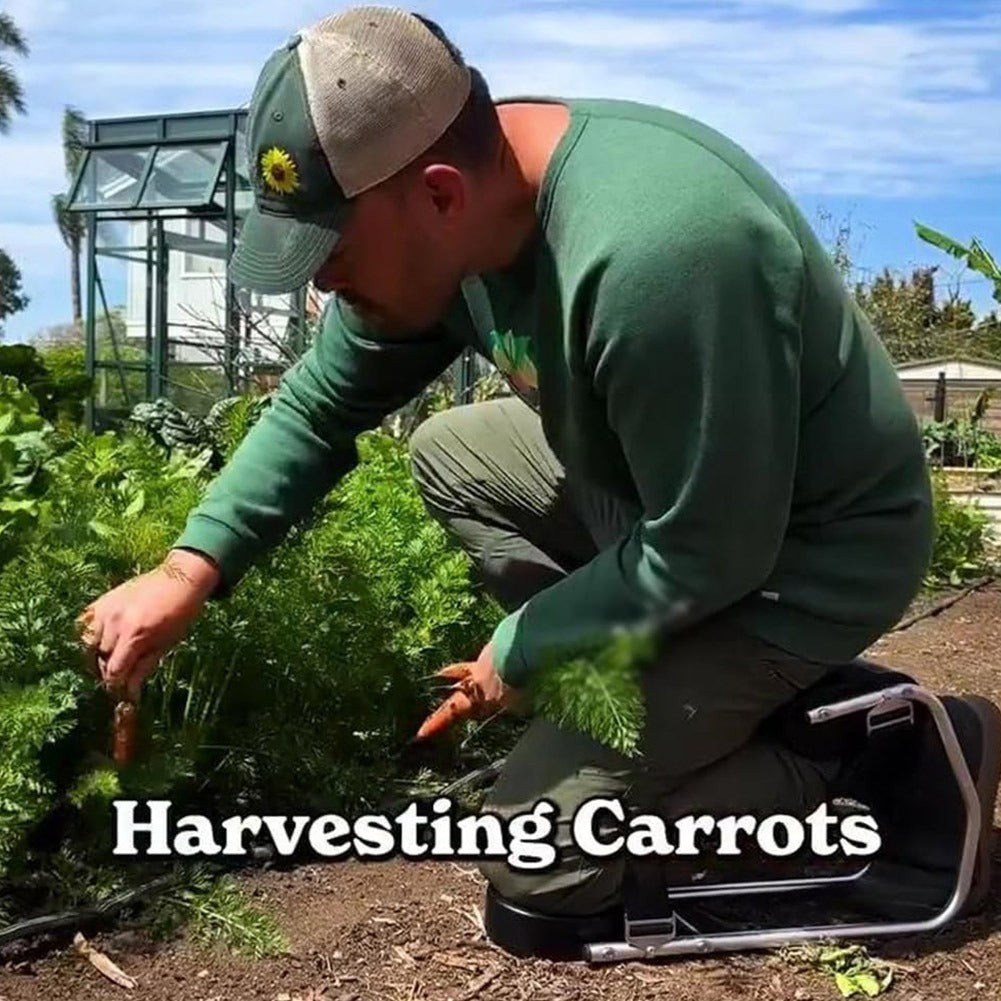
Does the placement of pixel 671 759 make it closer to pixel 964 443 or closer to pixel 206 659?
pixel 206 659

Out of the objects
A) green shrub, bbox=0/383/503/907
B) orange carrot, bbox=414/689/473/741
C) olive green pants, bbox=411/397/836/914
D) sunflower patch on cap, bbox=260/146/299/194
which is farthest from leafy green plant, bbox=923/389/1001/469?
sunflower patch on cap, bbox=260/146/299/194

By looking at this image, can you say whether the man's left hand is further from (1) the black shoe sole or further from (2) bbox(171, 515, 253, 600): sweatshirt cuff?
(1) the black shoe sole

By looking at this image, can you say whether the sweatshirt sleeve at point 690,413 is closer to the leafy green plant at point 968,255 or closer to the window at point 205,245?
the leafy green plant at point 968,255

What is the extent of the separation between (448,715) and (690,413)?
1.20 ft

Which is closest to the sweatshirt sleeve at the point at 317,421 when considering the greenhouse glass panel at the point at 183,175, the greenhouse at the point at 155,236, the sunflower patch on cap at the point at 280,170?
the sunflower patch on cap at the point at 280,170

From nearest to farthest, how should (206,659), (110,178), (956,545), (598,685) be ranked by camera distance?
(598,685), (206,659), (956,545), (110,178)

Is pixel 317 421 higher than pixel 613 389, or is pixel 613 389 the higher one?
pixel 613 389

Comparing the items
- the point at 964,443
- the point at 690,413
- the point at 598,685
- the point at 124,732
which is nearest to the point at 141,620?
the point at 124,732

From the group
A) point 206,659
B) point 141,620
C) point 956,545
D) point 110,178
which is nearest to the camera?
point 141,620

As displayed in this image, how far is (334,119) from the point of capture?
97cm

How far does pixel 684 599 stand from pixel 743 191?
1.16 feet

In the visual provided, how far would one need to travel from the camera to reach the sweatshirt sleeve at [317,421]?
1.61 metres

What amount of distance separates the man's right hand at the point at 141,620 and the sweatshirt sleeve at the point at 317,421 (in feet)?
0.36

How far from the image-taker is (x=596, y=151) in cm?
117
